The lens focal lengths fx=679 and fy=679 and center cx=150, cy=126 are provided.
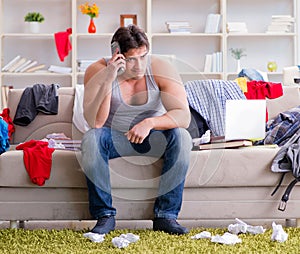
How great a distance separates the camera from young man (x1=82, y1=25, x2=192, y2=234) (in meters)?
2.97

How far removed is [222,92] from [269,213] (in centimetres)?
87

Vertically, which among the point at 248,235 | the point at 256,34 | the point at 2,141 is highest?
the point at 256,34

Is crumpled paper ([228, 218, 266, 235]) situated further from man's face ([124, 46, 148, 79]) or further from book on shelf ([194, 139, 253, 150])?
man's face ([124, 46, 148, 79])

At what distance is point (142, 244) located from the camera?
2.75 m

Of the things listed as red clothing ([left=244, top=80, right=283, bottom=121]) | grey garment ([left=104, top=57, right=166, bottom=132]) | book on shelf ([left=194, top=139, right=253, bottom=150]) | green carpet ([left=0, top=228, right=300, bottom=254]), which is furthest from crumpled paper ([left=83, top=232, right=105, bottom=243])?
red clothing ([left=244, top=80, right=283, bottom=121])

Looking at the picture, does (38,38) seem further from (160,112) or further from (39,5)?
(160,112)

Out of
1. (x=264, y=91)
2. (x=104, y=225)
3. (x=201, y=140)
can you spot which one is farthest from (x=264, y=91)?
(x=104, y=225)

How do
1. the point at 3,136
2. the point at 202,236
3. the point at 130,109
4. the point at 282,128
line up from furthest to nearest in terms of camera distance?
the point at 282,128, the point at 3,136, the point at 130,109, the point at 202,236

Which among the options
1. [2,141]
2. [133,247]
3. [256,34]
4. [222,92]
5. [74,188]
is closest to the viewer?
[133,247]

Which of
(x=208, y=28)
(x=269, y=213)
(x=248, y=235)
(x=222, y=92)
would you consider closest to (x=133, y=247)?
(x=248, y=235)

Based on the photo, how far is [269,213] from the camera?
3145mm

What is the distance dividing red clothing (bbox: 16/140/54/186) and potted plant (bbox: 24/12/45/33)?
138 inches

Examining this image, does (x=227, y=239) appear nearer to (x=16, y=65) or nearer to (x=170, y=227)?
(x=170, y=227)

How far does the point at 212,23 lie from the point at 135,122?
11.6 ft
